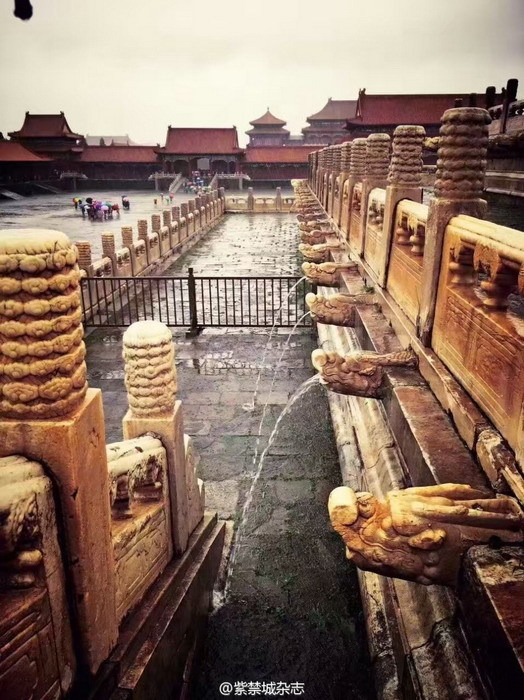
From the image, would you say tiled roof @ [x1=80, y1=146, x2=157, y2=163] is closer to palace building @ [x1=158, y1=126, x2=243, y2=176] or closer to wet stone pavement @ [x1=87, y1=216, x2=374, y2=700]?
palace building @ [x1=158, y1=126, x2=243, y2=176]

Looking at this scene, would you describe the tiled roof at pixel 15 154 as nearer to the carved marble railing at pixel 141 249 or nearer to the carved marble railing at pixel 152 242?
the carved marble railing at pixel 152 242

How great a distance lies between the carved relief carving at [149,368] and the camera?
263 centimetres

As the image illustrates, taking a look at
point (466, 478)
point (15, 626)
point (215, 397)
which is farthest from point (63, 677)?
point (215, 397)

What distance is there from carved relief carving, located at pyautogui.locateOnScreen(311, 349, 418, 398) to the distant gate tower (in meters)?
58.3

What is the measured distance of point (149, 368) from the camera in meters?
2.67

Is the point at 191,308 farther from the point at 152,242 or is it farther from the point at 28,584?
the point at 28,584

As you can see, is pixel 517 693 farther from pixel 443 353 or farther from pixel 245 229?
pixel 245 229

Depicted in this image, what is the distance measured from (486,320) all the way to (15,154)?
44.8 m

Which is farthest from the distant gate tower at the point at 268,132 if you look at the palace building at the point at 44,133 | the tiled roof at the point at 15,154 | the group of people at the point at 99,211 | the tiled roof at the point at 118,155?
the group of people at the point at 99,211

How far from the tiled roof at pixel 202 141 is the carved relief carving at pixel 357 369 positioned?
4033 centimetres

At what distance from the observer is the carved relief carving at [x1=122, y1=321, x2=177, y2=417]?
2.63 metres

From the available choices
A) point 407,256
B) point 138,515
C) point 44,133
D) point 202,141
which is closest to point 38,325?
point 138,515

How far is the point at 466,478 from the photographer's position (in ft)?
7.82

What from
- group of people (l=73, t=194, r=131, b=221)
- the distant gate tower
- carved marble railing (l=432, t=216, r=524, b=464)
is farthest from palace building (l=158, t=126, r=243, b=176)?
carved marble railing (l=432, t=216, r=524, b=464)
